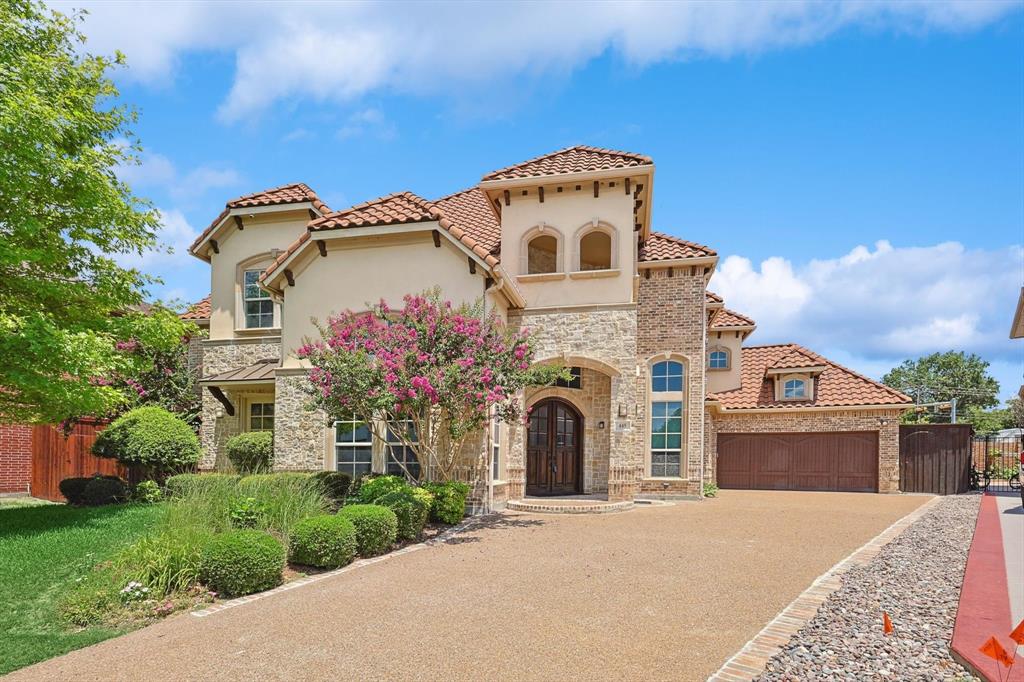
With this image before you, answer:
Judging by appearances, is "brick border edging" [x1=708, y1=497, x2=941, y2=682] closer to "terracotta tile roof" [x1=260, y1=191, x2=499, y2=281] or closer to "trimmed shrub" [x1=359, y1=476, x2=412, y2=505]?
"trimmed shrub" [x1=359, y1=476, x2=412, y2=505]

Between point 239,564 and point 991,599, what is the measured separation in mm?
7917

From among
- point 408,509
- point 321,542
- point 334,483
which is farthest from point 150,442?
point 321,542

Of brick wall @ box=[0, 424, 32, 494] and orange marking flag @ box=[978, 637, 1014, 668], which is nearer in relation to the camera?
orange marking flag @ box=[978, 637, 1014, 668]

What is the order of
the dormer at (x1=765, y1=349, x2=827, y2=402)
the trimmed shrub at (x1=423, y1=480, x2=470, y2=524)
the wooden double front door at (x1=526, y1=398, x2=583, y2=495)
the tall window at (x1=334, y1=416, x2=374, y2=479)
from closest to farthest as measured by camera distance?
the trimmed shrub at (x1=423, y1=480, x2=470, y2=524) → the tall window at (x1=334, y1=416, x2=374, y2=479) → the wooden double front door at (x1=526, y1=398, x2=583, y2=495) → the dormer at (x1=765, y1=349, x2=827, y2=402)

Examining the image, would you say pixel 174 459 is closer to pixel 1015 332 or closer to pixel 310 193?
pixel 310 193

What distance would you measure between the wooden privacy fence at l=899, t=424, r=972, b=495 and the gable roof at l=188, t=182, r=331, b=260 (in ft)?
66.7

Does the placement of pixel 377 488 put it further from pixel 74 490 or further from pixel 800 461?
pixel 800 461

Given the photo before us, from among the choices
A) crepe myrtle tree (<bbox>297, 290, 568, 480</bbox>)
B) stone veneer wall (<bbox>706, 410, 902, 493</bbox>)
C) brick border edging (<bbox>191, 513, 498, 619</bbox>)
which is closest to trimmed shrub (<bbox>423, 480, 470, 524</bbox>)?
brick border edging (<bbox>191, 513, 498, 619</bbox>)

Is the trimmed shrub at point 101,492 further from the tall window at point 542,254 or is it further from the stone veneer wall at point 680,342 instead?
the stone veneer wall at point 680,342

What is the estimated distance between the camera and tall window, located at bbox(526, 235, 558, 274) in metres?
17.1

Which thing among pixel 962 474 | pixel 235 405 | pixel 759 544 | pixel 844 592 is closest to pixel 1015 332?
pixel 962 474

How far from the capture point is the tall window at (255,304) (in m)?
17.3

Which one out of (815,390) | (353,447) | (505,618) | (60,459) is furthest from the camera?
(815,390)

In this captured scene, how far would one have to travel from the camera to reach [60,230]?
1077 centimetres
